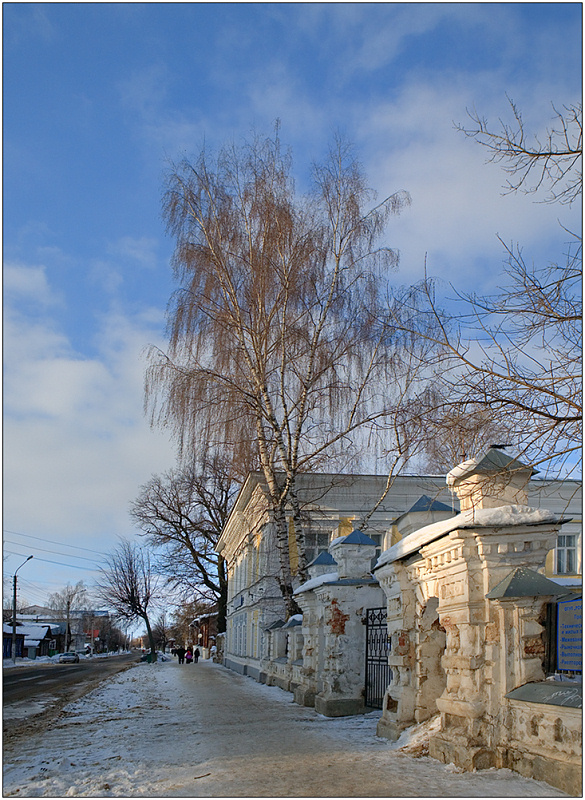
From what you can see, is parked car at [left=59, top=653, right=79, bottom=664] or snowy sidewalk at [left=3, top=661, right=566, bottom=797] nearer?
snowy sidewalk at [left=3, top=661, right=566, bottom=797]

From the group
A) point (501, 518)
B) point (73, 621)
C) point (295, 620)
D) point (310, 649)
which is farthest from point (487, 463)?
point (73, 621)

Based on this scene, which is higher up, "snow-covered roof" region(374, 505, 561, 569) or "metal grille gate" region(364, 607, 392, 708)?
"snow-covered roof" region(374, 505, 561, 569)

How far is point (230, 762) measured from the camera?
7.19 m

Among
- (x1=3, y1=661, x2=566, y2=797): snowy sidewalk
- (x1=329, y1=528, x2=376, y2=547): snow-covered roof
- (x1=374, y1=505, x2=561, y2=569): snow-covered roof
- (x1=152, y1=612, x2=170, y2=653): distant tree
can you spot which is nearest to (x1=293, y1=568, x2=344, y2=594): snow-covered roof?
(x1=329, y1=528, x2=376, y2=547): snow-covered roof

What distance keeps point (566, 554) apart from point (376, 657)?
665 inches

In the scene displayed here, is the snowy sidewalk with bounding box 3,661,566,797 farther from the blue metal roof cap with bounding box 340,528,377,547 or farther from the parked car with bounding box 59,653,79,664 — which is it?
the parked car with bounding box 59,653,79,664

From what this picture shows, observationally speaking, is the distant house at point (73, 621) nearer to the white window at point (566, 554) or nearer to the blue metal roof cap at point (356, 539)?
the white window at point (566, 554)

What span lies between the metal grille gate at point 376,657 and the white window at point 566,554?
15754mm

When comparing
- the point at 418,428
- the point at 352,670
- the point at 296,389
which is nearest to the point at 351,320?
the point at 296,389

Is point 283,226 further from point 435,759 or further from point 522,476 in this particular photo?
point 435,759

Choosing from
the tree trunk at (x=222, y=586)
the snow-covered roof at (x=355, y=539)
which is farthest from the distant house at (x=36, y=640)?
the snow-covered roof at (x=355, y=539)

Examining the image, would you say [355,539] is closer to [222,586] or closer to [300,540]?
[300,540]

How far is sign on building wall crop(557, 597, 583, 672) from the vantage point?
19.3 feet

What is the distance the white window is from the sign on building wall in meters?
20.5
